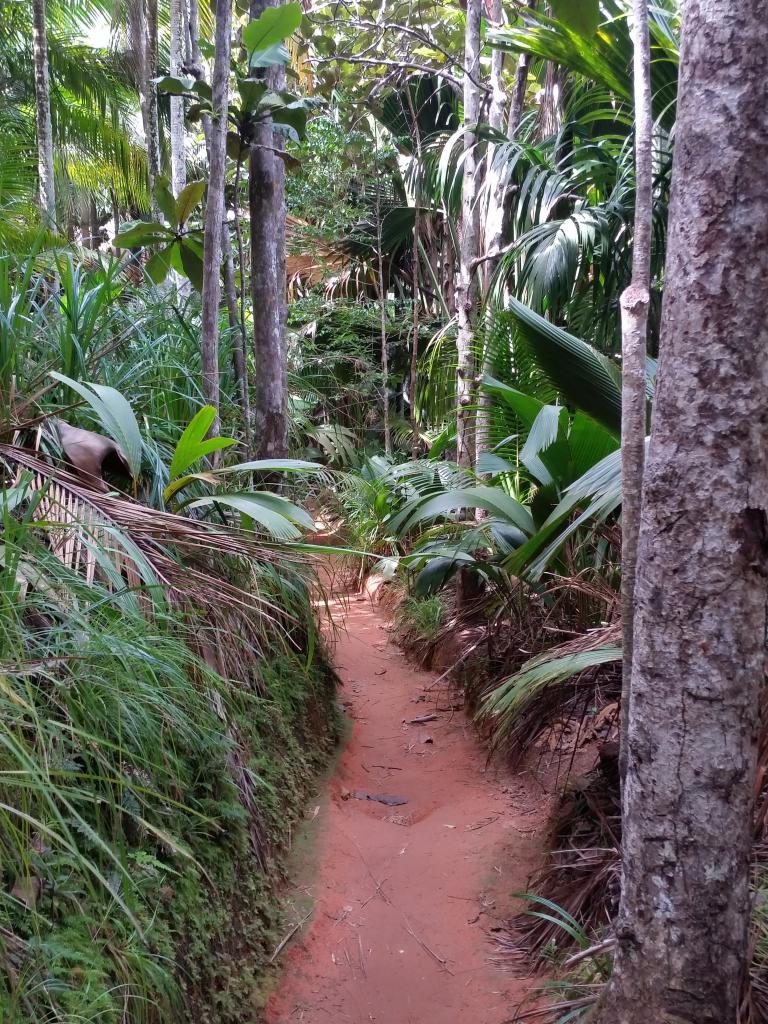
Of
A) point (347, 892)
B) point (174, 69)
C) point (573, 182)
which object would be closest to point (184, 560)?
point (347, 892)

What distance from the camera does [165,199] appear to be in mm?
3957

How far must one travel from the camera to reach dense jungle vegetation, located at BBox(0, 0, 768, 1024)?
1.58 meters

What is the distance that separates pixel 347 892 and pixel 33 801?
1677 millimetres

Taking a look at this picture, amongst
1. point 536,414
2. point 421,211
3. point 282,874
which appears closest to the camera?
point 282,874

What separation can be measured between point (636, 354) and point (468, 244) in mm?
3366

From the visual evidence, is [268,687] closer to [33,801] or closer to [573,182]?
[33,801]

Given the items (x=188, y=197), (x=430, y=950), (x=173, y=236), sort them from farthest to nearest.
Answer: (x=173, y=236) → (x=188, y=197) → (x=430, y=950)

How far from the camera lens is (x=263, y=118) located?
12.1 ft

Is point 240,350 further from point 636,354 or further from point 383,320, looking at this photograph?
point 383,320

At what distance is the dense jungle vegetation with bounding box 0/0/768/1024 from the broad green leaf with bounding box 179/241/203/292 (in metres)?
0.01

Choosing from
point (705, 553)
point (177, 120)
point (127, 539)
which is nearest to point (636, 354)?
point (705, 553)

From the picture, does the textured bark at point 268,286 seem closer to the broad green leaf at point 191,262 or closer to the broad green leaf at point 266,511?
the broad green leaf at point 191,262

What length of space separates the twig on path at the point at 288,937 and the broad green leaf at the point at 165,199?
3.31 m

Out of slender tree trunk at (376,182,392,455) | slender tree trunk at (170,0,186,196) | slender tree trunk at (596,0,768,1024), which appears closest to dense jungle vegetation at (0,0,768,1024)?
slender tree trunk at (596,0,768,1024)
